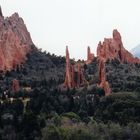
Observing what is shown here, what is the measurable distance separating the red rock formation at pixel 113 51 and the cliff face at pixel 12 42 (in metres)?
14.9

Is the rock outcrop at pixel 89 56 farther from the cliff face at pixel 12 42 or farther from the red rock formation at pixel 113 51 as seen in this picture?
the cliff face at pixel 12 42

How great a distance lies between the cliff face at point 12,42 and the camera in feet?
440

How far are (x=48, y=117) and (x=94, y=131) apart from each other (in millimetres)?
12764

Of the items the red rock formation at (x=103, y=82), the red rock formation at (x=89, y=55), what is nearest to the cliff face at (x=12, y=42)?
the red rock formation at (x=89, y=55)

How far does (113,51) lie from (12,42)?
18.8 metres

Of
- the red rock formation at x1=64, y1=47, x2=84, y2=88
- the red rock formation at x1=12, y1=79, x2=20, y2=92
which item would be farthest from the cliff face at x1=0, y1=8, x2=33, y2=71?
the red rock formation at x1=64, y1=47, x2=84, y2=88

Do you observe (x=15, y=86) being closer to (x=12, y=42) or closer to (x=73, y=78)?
(x=73, y=78)

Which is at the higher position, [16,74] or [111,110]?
[16,74]

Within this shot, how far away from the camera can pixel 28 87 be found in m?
118

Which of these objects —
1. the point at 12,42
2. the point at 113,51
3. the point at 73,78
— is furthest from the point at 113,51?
the point at 73,78

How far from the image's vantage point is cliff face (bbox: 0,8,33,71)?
13412cm

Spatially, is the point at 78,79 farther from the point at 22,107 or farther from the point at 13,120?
the point at 13,120

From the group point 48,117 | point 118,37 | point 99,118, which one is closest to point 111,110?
point 99,118

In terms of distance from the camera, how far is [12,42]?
136875mm
